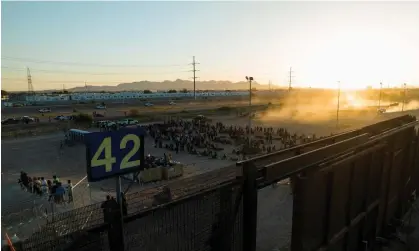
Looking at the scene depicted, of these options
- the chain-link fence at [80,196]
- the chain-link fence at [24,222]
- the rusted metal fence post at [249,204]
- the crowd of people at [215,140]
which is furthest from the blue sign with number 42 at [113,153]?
the crowd of people at [215,140]

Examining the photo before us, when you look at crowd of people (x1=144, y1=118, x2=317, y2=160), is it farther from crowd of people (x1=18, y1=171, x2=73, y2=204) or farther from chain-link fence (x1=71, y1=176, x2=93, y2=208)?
crowd of people (x1=18, y1=171, x2=73, y2=204)

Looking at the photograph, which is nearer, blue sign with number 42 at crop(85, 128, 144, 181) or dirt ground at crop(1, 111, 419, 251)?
blue sign with number 42 at crop(85, 128, 144, 181)

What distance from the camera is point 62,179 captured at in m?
26.5

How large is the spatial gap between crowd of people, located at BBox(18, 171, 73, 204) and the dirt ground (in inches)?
17.3

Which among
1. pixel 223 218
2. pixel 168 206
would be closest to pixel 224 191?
pixel 223 218

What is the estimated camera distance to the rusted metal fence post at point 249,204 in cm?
503

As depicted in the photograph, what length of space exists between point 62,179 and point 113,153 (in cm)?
2612

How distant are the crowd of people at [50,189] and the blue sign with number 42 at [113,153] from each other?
55.2 feet

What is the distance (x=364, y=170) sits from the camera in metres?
8.36

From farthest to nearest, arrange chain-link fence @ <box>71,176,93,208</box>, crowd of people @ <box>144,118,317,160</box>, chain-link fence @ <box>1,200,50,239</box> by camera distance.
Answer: crowd of people @ <box>144,118,317,160</box>, chain-link fence @ <box>71,176,93,208</box>, chain-link fence @ <box>1,200,50,239</box>

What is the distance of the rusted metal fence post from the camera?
5031mm

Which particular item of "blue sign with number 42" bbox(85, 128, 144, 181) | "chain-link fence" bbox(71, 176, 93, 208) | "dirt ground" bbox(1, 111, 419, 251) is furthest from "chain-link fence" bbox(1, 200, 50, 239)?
"blue sign with number 42" bbox(85, 128, 144, 181)

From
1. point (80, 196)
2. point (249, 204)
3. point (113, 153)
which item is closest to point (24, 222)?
point (80, 196)

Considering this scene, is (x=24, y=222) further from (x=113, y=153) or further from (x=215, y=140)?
(x=215, y=140)
